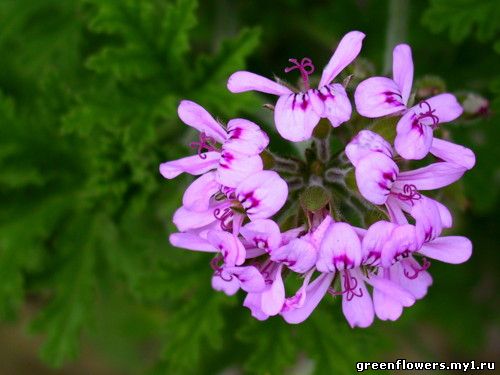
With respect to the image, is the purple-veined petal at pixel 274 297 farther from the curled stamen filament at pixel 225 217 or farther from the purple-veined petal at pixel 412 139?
the purple-veined petal at pixel 412 139

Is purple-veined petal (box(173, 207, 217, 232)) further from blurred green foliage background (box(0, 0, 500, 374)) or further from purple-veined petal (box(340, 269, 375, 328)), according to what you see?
blurred green foliage background (box(0, 0, 500, 374))

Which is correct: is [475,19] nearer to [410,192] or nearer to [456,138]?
[456,138]

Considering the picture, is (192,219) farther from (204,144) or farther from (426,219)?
(426,219)

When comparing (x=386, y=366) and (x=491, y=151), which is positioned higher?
(x=491, y=151)

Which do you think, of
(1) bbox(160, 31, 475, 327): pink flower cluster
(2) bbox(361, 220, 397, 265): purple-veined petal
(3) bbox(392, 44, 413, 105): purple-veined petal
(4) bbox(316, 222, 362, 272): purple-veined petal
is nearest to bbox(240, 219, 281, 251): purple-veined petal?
(1) bbox(160, 31, 475, 327): pink flower cluster

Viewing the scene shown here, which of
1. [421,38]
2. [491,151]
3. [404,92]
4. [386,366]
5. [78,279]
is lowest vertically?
[386,366]

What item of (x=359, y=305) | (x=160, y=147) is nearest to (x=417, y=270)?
(x=359, y=305)

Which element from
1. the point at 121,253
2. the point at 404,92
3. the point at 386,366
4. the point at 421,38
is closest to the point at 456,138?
the point at 421,38

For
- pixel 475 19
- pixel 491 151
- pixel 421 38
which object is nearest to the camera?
pixel 475 19
